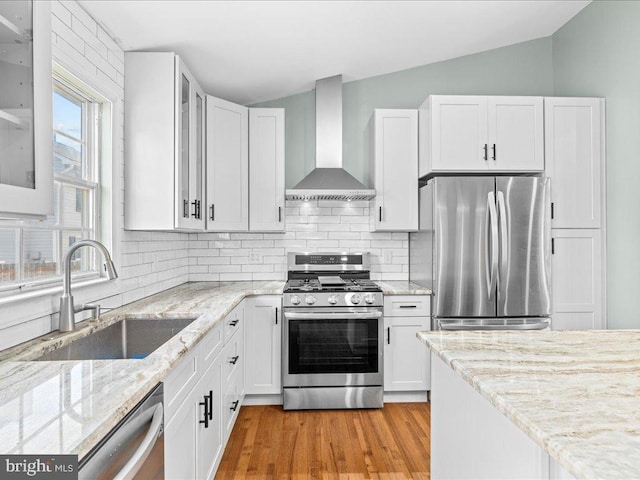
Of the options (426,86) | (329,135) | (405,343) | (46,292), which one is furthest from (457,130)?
(46,292)

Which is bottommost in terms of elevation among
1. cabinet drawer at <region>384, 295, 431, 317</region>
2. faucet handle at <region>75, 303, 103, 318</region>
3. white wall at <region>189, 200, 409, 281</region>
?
cabinet drawer at <region>384, 295, 431, 317</region>

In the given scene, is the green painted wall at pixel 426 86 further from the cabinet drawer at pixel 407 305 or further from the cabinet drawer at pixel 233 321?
the cabinet drawer at pixel 233 321

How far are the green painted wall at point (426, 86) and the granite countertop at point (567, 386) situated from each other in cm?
264

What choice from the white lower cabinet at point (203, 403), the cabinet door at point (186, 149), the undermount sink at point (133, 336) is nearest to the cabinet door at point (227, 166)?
the cabinet door at point (186, 149)

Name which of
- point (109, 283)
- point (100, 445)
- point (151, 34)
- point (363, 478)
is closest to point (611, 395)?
point (100, 445)

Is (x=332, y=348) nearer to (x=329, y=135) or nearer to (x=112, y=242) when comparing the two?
(x=112, y=242)

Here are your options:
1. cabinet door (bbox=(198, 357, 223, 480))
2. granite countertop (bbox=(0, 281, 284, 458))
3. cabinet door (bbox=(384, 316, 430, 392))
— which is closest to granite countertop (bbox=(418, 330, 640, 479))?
granite countertop (bbox=(0, 281, 284, 458))

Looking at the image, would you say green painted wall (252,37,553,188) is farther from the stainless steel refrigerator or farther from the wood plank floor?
the wood plank floor

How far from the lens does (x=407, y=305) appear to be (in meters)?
3.33

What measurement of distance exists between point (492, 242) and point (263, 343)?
193cm

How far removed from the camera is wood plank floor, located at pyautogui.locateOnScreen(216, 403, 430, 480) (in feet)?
7.87

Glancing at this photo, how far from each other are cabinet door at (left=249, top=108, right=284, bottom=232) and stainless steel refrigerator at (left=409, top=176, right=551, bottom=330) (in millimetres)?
1330

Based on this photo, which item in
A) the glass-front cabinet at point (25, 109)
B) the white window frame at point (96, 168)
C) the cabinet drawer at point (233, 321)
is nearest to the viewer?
the glass-front cabinet at point (25, 109)

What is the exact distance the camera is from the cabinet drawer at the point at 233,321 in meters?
2.53
